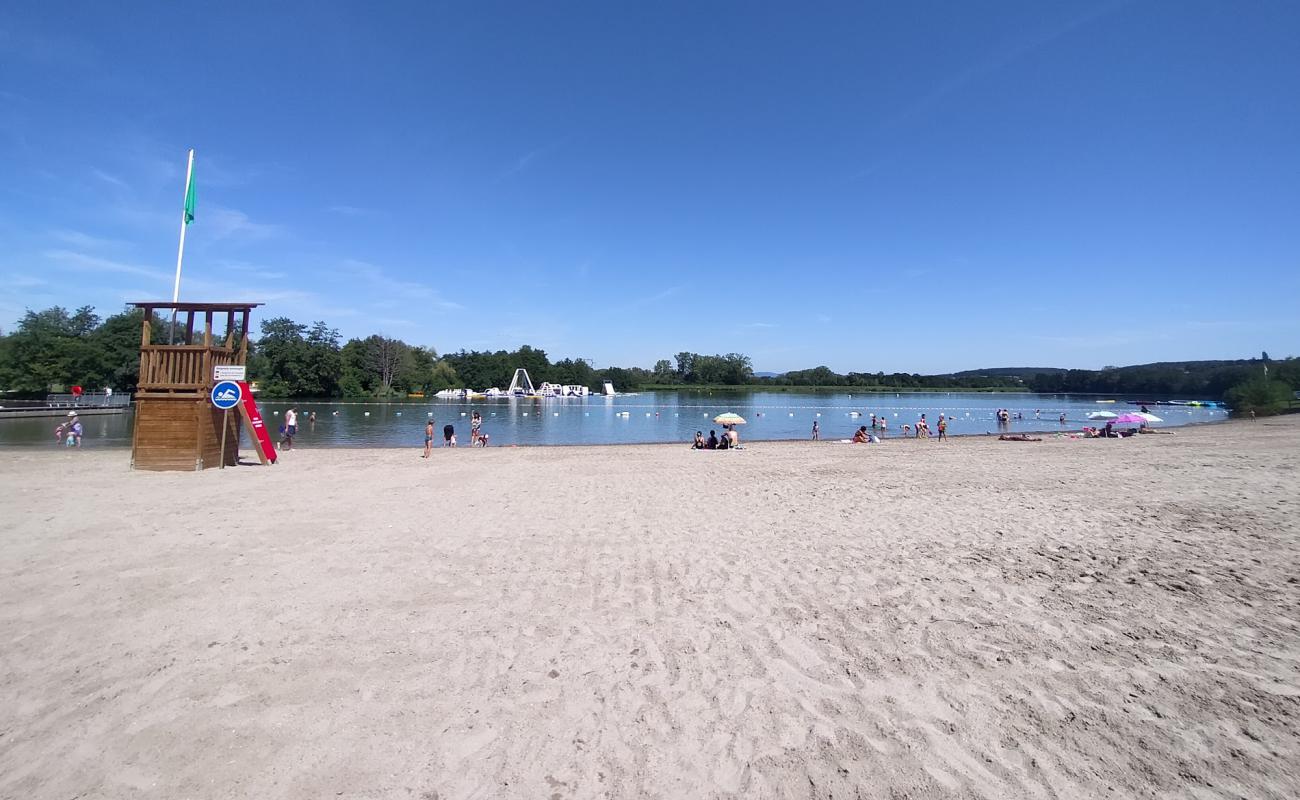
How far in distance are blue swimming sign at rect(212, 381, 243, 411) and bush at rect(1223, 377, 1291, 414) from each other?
83921mm

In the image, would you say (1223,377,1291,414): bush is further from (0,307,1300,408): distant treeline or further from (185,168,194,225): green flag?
(185,168,194,225): green flag

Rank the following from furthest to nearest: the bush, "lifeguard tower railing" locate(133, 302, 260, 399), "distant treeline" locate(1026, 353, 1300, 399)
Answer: "distant treeline" locate(1026, 353, 1300, 399) → the bush → "lifeguard tower railing" locate(133, 302, 260, 399)

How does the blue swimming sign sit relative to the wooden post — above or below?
above

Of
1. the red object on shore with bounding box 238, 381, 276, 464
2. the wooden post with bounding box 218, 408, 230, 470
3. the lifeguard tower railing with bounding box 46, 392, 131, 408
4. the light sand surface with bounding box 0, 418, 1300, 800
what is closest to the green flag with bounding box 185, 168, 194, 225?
the red object on shore with bounding box 238, 381, 276, 464

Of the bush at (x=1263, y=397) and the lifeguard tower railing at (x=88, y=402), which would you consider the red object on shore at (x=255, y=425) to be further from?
the bush at (x=1263, y=397)

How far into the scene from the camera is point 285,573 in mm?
6406

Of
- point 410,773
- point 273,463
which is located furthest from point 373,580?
point 273,463

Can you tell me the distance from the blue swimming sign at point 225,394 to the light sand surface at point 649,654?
5098 millimetres

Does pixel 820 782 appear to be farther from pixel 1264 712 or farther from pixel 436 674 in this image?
pixel 1264 712

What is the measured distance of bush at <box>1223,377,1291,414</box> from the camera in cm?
5934

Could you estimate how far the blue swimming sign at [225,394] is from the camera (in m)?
14.4

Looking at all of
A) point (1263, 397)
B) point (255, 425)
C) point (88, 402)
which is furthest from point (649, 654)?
point (1263, 397)

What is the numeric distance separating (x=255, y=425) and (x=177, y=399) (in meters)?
2.10

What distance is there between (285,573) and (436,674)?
334cm
